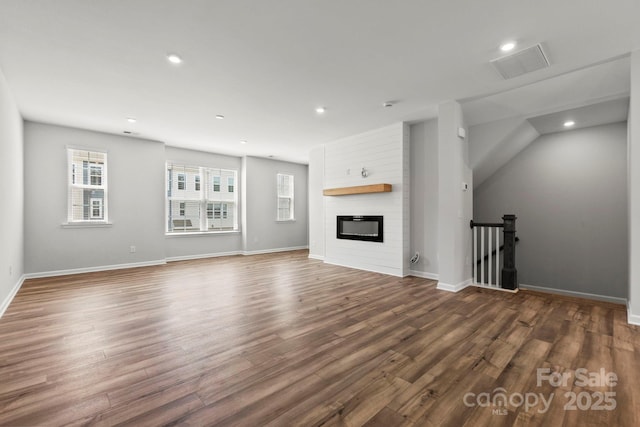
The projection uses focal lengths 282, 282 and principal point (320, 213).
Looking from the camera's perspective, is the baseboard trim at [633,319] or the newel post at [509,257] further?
the newel post at [509,257]

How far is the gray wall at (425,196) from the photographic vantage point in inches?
194

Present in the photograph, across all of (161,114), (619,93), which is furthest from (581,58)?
(161,114)

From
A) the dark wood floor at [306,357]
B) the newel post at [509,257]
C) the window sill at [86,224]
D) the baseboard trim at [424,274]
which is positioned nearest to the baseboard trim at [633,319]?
the dark wood floor at [306,357]

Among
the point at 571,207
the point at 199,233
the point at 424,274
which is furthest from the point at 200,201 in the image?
the point at 571,207

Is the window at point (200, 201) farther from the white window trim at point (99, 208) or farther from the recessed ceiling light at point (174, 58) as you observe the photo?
the recessed ceiling light at point (174, 58)

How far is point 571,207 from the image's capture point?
18.5 ft

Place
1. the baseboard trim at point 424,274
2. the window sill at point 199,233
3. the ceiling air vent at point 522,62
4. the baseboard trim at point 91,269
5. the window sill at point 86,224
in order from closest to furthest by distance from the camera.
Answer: the ceiling air vent at point 522,62 < the baseboard trim at point 424,274 < the baseboard trim at point 91,269 < the window sill at point 86,224 < the window sill at point 199,233

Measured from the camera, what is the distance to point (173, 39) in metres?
2.60

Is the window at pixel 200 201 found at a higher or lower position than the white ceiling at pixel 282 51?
lower

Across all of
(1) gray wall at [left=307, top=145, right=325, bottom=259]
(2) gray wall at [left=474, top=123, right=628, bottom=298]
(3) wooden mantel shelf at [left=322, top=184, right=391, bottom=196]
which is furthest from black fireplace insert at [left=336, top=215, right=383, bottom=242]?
(2) gray wall at [left=474, top=123, right=628, bottom=298]

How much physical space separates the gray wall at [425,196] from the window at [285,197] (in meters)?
4.56

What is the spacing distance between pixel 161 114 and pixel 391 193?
4.17 m

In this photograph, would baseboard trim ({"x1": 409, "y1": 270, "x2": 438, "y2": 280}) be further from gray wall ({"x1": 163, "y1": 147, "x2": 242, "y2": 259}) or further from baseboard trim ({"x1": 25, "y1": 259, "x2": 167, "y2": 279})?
baseboard trim ({"x1": 25, "y1": 259, "x2": 167, "y2": 279})

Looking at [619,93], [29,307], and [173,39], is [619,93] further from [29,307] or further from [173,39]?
[29,307]
